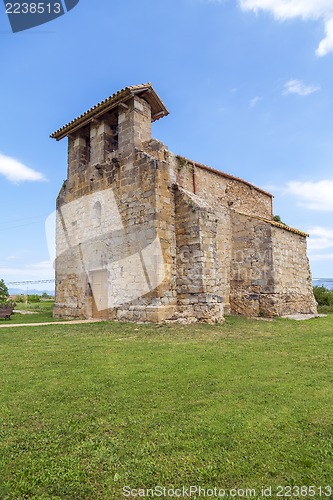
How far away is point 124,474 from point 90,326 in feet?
28.0

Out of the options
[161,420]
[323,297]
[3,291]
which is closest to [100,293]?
[3,291]

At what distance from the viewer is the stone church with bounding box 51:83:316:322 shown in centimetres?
1131

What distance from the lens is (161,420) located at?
3361 millimetres

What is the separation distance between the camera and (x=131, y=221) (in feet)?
39.3

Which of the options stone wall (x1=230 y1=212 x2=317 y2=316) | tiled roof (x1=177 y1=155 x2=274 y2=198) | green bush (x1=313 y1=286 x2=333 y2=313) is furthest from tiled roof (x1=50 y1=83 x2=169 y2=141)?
green bush (x1=313 y1=286 x2=333 y2=313)

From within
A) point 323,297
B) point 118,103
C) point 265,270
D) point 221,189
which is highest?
point 118,103

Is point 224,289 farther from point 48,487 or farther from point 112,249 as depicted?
point 48,487

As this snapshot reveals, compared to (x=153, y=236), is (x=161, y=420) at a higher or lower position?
lower

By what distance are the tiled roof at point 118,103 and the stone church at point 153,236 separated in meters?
0.04

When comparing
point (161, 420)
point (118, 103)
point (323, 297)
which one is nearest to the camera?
point (161, 420)

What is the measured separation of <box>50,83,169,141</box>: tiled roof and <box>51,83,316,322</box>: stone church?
43 millimetres

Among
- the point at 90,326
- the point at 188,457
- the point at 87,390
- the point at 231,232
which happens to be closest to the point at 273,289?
the point at 231,232

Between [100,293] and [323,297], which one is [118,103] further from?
[323,297]

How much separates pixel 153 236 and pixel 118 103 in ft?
17.8
